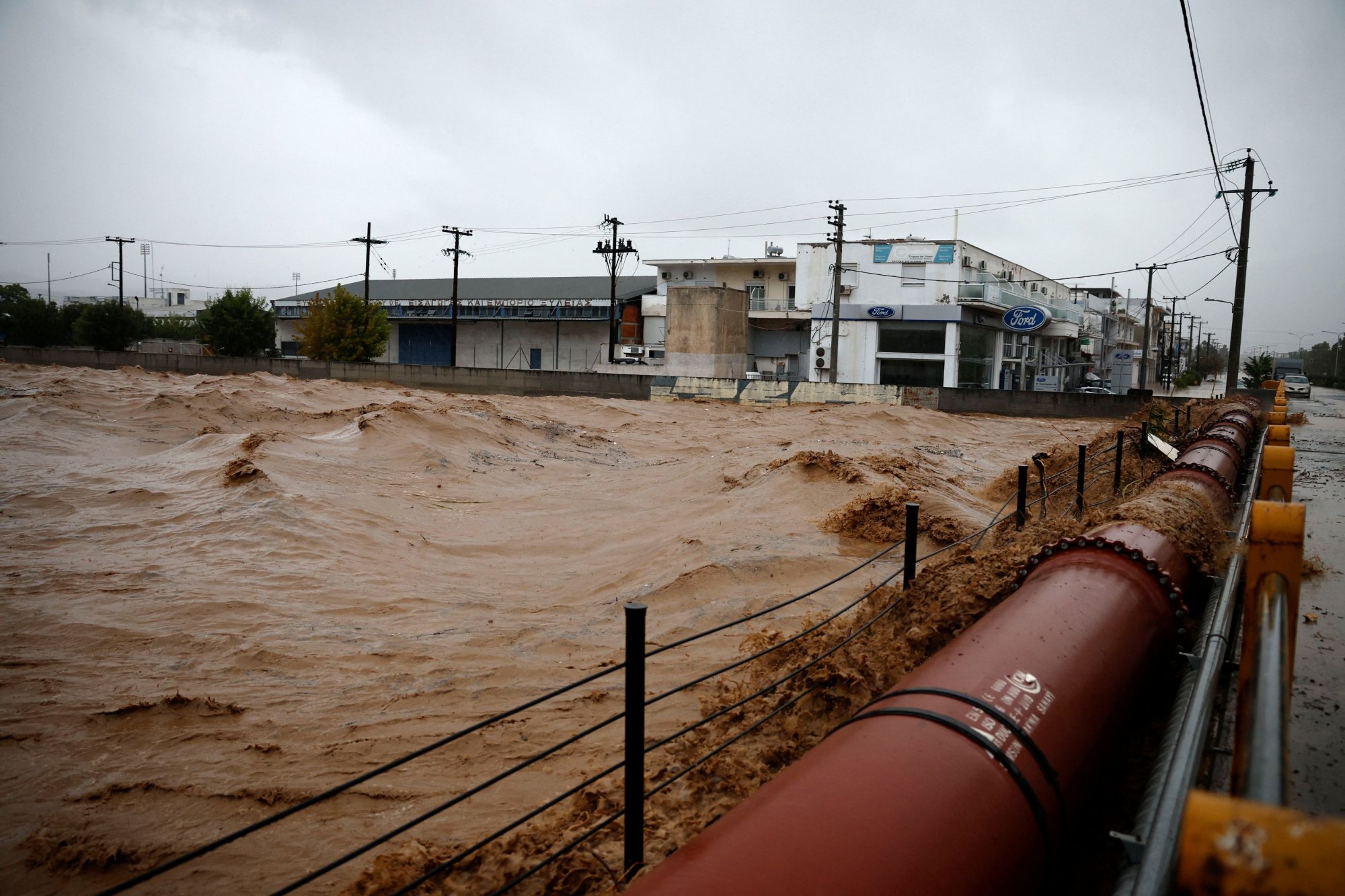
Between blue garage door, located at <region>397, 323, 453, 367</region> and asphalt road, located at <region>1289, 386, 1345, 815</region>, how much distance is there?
200ft

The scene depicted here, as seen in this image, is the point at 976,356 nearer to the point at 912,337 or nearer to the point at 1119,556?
the point at 912,337

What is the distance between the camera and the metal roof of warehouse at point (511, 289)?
214 feet

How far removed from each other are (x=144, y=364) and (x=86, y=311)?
1161 inches

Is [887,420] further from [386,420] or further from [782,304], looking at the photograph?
[782,304]

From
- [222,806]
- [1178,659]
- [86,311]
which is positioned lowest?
[222,806]

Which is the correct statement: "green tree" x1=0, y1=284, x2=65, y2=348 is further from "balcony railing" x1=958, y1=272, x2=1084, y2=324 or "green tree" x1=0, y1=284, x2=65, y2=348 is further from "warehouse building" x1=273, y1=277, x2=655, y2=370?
"balcony railing" x1=958, y1=272, x2=1084, y2=324

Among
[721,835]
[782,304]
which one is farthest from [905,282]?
[721,835]

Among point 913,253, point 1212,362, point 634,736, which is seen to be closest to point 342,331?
point 913,253

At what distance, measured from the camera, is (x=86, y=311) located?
63.8 metres

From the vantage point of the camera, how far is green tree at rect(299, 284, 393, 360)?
176ft

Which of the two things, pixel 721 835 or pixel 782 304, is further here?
pixel 782 304

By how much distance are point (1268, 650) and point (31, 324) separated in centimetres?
8325

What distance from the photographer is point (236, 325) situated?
5962 centimetres

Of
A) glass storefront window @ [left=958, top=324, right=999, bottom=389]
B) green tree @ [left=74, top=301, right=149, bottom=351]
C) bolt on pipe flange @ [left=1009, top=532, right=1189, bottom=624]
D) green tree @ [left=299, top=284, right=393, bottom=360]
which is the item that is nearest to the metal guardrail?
bolt on pipe flange @ [left=1009, top=532, right=1189, bottom=624]
